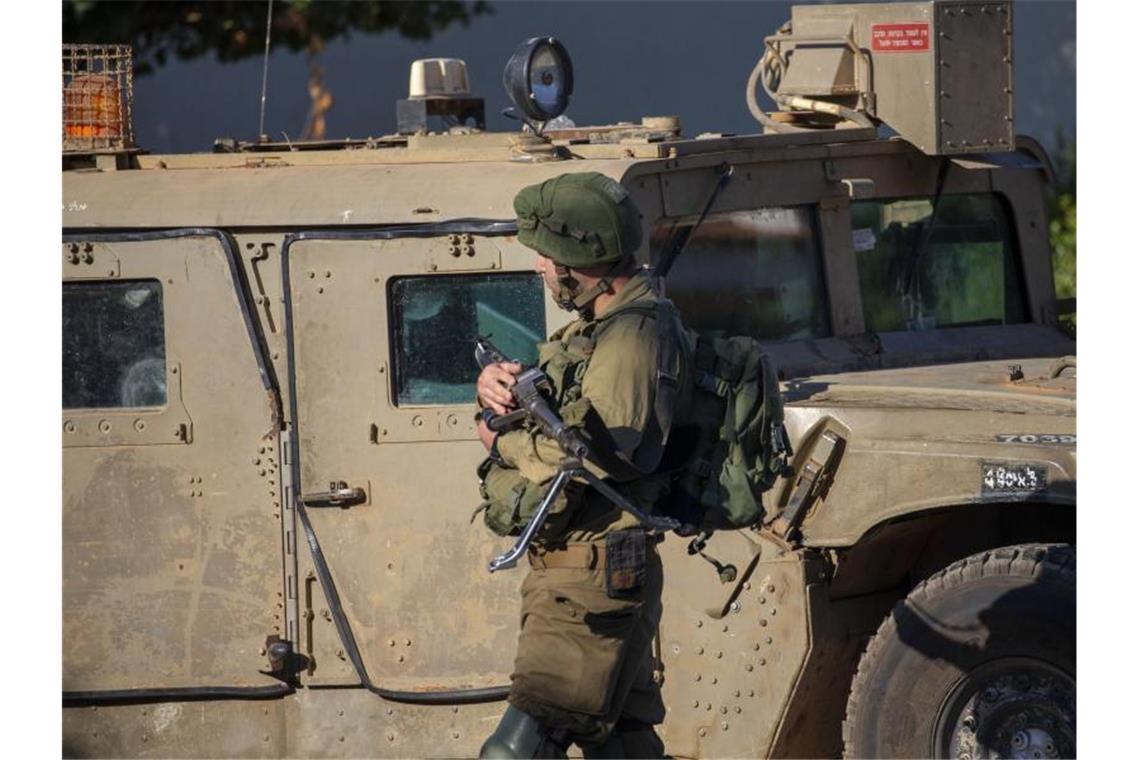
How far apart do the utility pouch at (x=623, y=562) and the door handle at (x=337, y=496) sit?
1145 mm

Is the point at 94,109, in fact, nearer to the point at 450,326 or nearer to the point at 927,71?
the point at 450,326

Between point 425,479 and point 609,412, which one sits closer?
point 609,412

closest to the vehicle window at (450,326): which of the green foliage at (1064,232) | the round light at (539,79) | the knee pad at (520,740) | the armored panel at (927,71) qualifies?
the round light at (539,79)

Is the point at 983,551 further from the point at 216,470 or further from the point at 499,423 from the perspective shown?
the point at 216,470

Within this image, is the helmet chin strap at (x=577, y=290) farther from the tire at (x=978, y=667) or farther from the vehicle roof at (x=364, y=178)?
the tire at (x=978, y=667)

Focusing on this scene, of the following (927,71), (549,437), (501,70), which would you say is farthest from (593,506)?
(501,70)

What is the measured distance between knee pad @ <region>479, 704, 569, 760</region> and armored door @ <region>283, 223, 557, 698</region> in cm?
86

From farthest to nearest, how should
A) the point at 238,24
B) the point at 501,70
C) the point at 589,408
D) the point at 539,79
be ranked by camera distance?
the point at 501,70, the point at 238,24, the point at 539,79, the point at 589,408

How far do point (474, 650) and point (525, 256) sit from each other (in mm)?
985

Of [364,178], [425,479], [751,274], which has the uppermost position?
[364,178]

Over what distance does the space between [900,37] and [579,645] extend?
2.60m

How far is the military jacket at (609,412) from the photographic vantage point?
426 centimetres

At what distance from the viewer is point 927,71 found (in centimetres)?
621

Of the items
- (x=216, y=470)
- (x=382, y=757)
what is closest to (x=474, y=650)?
(x=382, y=757)
